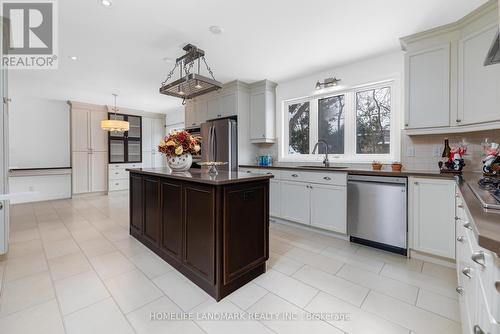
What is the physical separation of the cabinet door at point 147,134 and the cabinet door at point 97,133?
1.03 metres

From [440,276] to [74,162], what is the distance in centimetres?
729

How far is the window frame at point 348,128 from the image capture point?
3.01 metres

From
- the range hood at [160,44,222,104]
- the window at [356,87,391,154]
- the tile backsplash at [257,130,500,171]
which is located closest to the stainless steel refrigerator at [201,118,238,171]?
the range hood at [160,44,222,104]

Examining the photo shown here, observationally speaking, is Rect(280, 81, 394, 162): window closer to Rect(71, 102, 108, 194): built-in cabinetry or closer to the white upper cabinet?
the white upper cabinet

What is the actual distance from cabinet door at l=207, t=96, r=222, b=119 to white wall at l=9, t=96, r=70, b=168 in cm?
396

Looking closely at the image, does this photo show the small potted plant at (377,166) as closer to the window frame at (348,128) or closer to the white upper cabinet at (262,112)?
the window frame at (348,128)

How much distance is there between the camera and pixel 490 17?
2.02 m

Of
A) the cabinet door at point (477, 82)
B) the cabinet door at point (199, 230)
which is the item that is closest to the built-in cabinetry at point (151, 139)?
the cabinet door at point (199, 230)

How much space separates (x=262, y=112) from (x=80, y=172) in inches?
198

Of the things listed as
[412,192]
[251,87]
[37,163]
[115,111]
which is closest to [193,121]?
[251,87]

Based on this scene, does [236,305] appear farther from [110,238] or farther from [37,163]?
[37,163]

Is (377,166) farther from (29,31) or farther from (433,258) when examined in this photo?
(29,31)

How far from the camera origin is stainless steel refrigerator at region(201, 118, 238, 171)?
419 cm

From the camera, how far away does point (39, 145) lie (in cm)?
547
